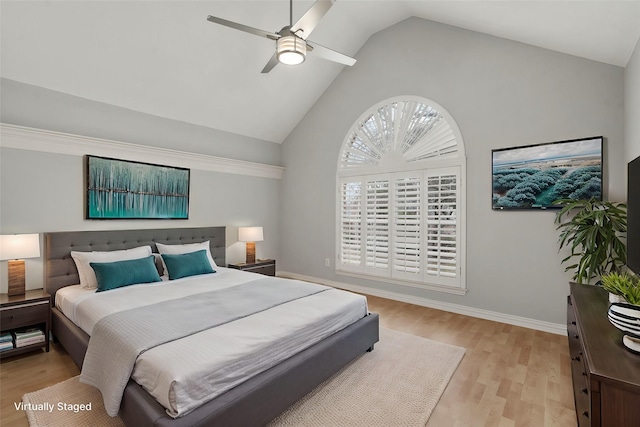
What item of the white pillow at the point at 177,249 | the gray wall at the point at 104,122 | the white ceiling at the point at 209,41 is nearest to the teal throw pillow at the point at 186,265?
the white pillow at the point at 177,249

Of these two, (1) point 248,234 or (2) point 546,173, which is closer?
(2) point 546,173

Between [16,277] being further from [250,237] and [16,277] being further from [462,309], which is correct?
[462,309]

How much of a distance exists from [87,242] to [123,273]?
0.76 metres

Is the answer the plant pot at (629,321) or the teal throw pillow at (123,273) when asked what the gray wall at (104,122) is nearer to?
the teal throw pillow at (123,273)

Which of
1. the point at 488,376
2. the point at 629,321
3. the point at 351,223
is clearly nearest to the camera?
the point at 629,321

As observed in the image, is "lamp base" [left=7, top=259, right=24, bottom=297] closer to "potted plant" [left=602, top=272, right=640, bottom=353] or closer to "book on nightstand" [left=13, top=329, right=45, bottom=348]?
"book on nightstand" [left=13, top=329, right=45, bottom=348]

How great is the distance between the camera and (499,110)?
3764 millimetres

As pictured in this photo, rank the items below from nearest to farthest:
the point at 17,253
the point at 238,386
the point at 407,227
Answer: the point at 238,386, the point at 17,253, the point at 407,227

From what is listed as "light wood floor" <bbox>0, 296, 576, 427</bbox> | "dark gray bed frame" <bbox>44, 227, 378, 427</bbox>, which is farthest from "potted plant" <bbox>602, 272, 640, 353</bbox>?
"dark gray bed frame" <bbox>44, 227, 378, 427</bbox>

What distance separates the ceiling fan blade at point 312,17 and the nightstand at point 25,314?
3385 mm

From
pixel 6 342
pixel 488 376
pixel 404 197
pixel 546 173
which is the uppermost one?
pixel 546 173

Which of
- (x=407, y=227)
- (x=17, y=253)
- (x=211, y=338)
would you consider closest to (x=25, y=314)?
(x=17, y=253)

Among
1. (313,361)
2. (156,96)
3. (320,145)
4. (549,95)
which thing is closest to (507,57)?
(549,95)

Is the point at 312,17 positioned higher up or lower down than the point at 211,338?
higher up
